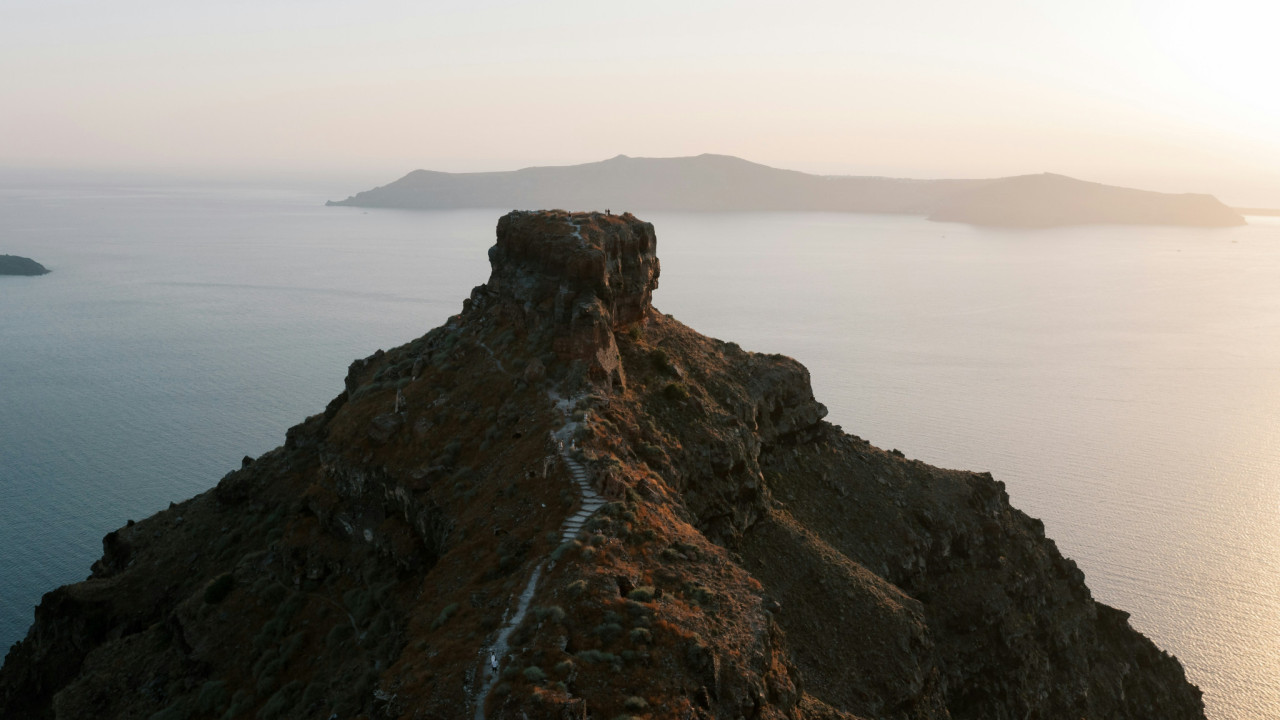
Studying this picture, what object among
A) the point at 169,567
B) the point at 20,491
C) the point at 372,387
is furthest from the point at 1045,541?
the point at 20,491

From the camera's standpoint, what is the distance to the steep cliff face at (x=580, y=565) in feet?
Answer: 119

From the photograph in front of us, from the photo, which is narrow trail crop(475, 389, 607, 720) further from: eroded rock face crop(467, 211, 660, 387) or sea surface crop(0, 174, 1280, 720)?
sea surface crop(0, 174, 1280, 720)

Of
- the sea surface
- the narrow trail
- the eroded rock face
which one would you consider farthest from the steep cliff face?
the sea surface

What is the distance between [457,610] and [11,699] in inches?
1864

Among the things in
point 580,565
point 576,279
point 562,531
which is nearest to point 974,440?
point 576,279

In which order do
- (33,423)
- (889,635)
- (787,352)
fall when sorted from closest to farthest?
(889,635)
(33,423)
(787,352)

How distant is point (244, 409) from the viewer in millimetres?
143000

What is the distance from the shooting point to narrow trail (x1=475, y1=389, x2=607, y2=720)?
109 ft

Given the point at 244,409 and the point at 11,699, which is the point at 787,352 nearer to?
the point at 244,409

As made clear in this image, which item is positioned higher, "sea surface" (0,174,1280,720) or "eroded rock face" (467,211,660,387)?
"eroded rock face" (467,211,660,387)

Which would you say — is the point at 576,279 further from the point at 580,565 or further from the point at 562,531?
the point at 580,565

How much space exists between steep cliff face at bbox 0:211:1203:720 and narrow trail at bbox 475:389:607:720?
0.15 metres

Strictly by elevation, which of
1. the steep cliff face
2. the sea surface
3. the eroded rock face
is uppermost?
the eroded rock face

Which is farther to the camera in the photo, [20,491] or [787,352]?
[787,352]
